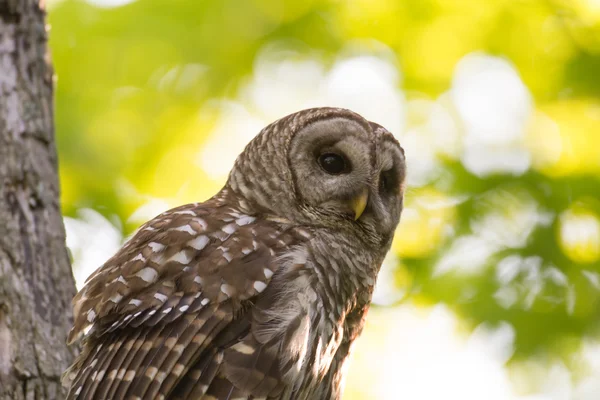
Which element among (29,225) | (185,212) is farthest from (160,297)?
(29,225)

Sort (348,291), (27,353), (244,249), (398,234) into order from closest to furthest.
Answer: (27,353), (244,249), (348,291), (398,234)

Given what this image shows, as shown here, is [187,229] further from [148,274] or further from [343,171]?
[343,171]

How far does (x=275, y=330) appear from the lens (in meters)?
3.34

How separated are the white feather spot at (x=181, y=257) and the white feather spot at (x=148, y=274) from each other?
0.09m

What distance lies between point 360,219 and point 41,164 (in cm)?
156

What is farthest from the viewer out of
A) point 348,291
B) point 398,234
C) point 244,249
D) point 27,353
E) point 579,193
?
point 398,234

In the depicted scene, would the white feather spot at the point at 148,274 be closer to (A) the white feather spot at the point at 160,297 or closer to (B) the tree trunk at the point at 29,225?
(A) the white feather spot at the point at 160,297

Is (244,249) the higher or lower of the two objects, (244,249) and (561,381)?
the lower

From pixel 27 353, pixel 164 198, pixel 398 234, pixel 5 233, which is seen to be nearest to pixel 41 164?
pixel 5 233

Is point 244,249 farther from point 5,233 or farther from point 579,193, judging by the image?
point 579,193

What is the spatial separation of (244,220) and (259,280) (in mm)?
442

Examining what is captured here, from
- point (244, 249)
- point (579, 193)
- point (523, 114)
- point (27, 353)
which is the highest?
point (523, 114)

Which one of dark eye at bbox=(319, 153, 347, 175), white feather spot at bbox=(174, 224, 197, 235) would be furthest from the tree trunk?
dark eye at bbox=(319, 153, 347, 175)

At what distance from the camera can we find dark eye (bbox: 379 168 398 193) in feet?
13.7
